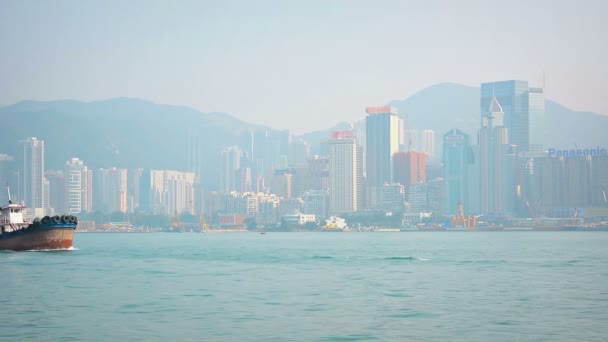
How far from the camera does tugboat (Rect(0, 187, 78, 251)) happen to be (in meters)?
94.2

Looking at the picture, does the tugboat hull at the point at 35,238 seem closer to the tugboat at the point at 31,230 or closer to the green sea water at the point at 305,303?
the tugboat at the point at 31,230

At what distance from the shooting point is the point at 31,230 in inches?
3681

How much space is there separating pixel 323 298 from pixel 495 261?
4115 centimetres

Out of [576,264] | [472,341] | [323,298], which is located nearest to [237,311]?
[323,298]

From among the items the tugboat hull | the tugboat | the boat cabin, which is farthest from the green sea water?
the boat cabin

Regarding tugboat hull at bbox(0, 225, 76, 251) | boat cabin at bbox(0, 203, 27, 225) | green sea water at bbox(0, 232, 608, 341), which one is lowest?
green sea water at bbox(0, 232, 608, 341)

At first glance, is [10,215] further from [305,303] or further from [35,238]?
[305,303]

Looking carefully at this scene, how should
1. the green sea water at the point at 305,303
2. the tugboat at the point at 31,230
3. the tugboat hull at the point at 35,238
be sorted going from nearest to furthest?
the green sea water at the point at 305,303 < the tugboat hull at the point at 35,238 < the tugboat at the point at 31,230

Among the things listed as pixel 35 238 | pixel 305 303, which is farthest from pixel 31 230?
pixel 305 303

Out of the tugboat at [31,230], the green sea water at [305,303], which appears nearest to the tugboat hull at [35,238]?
the tugboat at [31,230]

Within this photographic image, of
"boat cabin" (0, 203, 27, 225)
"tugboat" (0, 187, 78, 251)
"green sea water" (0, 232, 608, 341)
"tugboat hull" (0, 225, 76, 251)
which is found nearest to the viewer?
"green sea water" (0, 232, 608, 341)

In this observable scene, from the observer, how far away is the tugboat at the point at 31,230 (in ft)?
309

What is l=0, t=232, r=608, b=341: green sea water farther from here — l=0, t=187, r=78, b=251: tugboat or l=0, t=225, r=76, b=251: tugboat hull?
l=0, t=187, r=78, b=251: tugboat

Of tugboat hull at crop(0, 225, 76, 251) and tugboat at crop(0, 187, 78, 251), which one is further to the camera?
tugboat at crop(0, 187, 78, 251)
